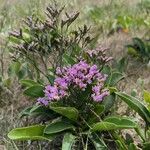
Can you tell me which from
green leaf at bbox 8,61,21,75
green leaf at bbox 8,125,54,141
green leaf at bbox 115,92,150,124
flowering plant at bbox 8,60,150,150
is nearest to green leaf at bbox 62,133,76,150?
flowering plant at bbox 8,60,150,150

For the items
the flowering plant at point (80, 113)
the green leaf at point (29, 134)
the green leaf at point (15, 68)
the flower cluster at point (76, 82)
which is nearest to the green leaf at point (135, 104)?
the flowering plant at point (80, 113)

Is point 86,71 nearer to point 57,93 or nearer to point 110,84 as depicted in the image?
point 57,93

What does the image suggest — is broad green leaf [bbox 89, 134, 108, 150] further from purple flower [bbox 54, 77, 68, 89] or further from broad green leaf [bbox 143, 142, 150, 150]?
purple flower [bbox 54, 77, 68, 89]

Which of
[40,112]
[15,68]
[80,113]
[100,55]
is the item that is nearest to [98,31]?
[15,68]

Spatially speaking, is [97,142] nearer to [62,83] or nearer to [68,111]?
[68,111]

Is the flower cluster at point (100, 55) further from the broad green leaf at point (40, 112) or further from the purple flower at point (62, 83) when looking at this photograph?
the broad green leaf at point (40, 112)

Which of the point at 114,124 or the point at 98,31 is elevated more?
the point at 98,31

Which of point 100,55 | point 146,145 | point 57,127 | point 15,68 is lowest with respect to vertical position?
point 146,145

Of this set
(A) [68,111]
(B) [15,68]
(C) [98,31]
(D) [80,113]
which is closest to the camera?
(A) [68,111]
